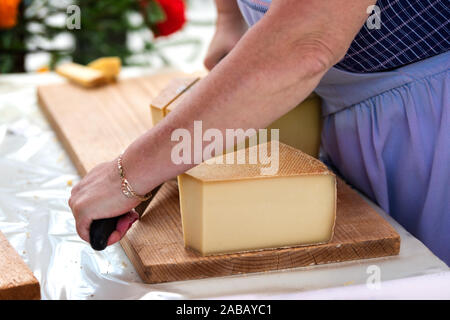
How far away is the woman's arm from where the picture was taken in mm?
721

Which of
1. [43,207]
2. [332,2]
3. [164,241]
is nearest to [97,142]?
[43,207]

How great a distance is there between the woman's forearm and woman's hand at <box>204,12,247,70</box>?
0.51 meters

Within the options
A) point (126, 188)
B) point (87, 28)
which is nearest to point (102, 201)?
point (126, 188)

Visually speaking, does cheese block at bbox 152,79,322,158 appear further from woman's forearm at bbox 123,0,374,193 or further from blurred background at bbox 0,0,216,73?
blurred background at bbox 0,0,216,73

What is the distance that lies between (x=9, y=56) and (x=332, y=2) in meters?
A: 1.53

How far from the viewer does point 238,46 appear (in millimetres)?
749

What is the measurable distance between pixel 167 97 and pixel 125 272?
0.38 metres

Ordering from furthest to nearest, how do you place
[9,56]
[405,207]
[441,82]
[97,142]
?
[9,56]
[97,142]
[405,207]
[441,82]

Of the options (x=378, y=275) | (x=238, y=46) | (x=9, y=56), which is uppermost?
(x=238, y=46)

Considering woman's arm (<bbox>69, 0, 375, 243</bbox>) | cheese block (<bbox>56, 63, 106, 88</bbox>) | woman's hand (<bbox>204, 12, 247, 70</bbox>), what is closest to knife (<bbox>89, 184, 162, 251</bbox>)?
woman's arm (<bbox>69, 0, 375, 243</bbox>)

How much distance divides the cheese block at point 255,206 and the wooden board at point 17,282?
21 centimetres

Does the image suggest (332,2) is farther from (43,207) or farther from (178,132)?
(43,207)

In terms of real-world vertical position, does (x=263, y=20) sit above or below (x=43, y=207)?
above

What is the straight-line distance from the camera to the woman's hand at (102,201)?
0.79m
